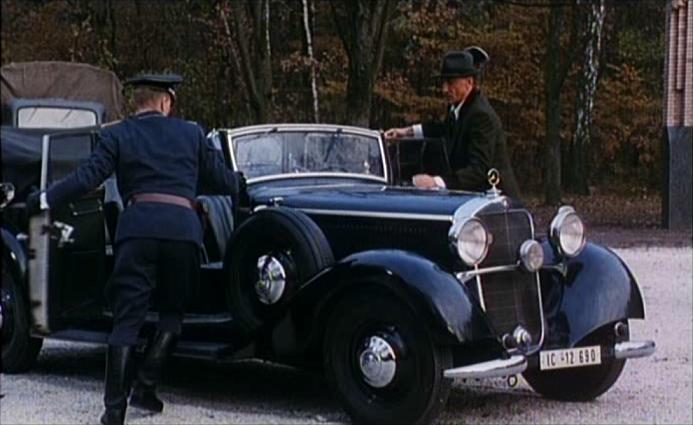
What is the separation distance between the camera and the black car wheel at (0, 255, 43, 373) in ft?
31.3

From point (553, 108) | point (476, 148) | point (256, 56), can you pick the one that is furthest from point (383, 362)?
point (553, 108)

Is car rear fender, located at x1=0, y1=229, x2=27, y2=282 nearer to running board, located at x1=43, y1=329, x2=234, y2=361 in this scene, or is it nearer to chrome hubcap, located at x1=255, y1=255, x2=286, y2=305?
running board, located at x1=43, y1=329, x2=234, y2=361

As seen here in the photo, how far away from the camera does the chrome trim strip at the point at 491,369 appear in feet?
23.9

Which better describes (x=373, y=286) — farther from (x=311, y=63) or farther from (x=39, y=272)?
(x=311, y=63)

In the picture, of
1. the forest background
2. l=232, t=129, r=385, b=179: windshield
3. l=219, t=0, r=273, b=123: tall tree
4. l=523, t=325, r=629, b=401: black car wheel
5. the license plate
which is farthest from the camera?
the forest background

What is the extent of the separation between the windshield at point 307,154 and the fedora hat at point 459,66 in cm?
100

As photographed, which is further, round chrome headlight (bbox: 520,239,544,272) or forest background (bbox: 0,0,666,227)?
forest background (bbox: 0,0,666,227)

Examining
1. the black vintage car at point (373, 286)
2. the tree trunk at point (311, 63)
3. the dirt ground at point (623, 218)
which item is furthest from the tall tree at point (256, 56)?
the black vintage car at point (373, 286)

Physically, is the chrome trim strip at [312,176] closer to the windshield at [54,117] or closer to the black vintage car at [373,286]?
the black vintage car at [373,286]

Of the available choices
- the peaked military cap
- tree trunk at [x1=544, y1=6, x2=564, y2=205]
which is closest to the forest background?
tree trunk at [x1=544, y1=6, x2=564, y2=205]

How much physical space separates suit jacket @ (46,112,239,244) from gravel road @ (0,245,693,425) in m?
1.08

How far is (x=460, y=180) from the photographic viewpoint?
28.6 ft

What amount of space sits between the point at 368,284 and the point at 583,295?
1325mm

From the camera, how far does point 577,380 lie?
340 inches
